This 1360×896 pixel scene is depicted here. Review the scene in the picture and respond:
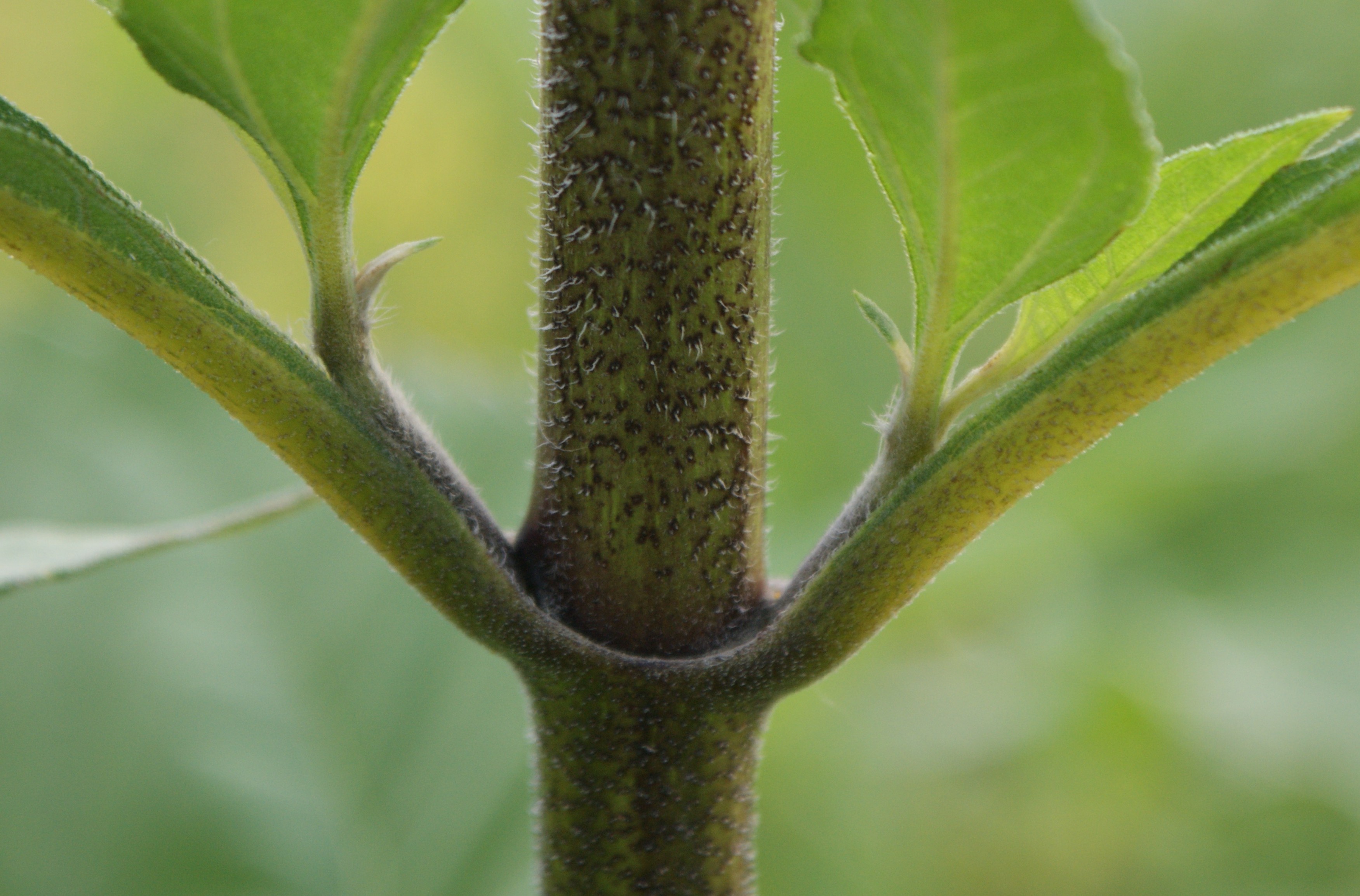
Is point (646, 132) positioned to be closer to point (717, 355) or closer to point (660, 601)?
point (717, 355)

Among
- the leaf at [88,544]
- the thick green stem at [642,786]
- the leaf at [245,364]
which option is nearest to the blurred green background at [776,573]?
the leaf at [88,544]

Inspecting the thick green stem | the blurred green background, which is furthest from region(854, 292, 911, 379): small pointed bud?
the blurred green background

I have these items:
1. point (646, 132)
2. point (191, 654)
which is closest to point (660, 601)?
point (646, 132)

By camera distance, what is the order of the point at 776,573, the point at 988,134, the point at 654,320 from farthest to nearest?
the point at 776,573 < the point at 654,320 < the point at 988,134

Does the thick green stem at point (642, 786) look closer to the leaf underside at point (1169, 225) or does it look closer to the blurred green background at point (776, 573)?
the leaf underside at point (1169, 225)

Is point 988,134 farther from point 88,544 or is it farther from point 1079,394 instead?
point 88,544

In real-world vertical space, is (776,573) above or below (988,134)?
below

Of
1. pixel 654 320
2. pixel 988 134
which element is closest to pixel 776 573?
pixel 654 320
